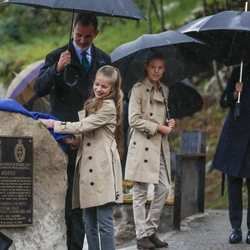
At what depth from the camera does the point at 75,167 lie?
739 cm

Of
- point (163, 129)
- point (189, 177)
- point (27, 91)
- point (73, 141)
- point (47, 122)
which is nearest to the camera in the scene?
point (47, 122)

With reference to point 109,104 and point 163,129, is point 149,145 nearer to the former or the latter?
point 163,129

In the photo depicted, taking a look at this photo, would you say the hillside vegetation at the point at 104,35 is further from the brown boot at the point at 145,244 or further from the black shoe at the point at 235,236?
the brown boot at the point at 145,244

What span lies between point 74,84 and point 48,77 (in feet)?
0.93

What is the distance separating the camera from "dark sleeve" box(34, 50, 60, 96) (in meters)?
7.33

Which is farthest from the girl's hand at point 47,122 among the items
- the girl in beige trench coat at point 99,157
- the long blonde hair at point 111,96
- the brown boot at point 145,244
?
the brown boot at point 145,244

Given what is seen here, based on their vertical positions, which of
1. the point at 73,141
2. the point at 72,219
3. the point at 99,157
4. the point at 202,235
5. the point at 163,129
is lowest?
the point at 202,235

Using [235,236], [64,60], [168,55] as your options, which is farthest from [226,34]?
[64,60]

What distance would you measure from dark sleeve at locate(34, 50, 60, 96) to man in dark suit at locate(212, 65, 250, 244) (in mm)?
2085

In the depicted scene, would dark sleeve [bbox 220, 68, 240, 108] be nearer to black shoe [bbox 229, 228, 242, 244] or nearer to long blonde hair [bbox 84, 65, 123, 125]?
black shoe [bbox 229, 228, 242, 244]

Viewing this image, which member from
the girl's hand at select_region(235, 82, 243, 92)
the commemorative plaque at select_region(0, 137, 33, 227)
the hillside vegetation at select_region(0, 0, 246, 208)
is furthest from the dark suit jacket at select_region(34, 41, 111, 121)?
the hillside vegetation at select_region(0, 0, 246, 208)

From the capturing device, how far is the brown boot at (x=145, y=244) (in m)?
8.65

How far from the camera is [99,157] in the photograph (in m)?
7.17

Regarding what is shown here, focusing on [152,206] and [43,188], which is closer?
[43,188]
